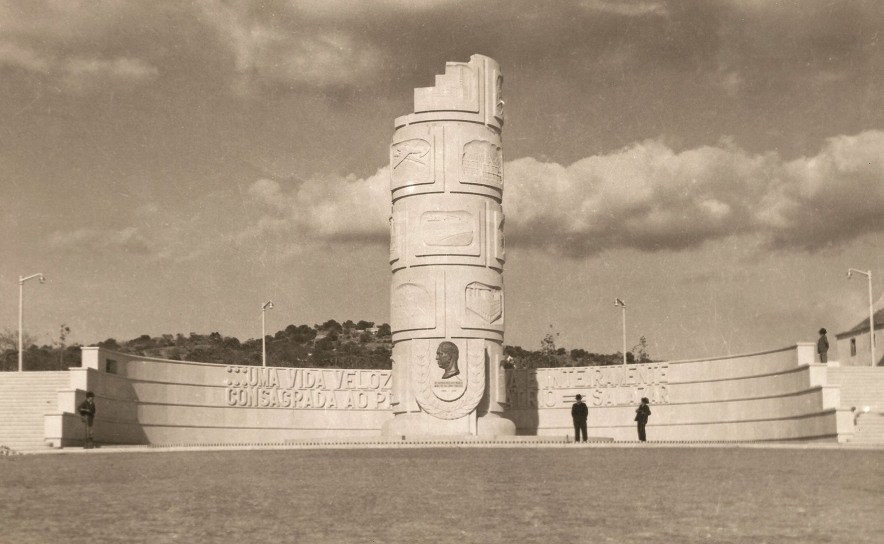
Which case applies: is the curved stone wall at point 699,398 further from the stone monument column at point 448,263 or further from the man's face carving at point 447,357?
the man's face carving at point 447,357

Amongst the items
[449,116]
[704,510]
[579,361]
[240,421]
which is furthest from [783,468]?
[579,361]

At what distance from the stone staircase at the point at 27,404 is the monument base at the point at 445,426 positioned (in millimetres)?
9248

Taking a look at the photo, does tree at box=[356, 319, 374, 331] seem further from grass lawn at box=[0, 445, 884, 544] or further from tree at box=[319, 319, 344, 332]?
grass lawn at box=[0, 445, 884, 544]

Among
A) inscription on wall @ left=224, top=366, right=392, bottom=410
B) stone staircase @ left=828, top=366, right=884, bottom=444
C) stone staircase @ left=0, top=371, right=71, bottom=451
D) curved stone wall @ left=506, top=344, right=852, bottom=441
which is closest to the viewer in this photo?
stone staircase @ left=0, top=371, right=71, bottom=451

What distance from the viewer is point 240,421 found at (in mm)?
36375

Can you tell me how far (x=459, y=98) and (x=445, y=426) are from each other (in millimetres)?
9492

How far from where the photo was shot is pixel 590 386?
36594mm

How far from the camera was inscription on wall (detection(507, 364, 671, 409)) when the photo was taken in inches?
1395

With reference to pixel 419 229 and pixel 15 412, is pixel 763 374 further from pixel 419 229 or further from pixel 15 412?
pixel 15 412

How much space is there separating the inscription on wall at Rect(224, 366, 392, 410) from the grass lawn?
19066 mm

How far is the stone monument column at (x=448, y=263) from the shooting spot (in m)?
32.3

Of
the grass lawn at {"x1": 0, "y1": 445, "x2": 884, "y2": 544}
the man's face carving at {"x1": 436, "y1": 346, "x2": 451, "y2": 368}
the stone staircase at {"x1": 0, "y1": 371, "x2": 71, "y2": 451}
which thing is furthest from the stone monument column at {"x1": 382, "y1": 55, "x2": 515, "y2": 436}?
the grass lawn at {"x1": 0, "y1": 445, "x2": 884, "y2": 544}

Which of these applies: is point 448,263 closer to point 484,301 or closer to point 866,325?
point 484,301

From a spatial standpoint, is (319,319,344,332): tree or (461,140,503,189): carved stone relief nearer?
(461,140,503,189): carved stone relief
